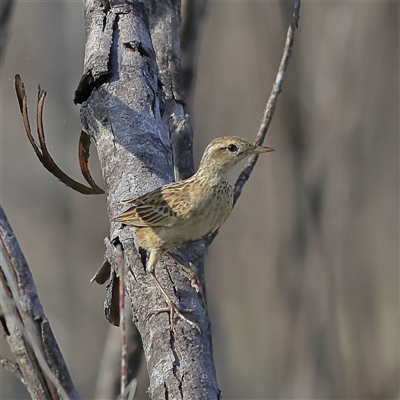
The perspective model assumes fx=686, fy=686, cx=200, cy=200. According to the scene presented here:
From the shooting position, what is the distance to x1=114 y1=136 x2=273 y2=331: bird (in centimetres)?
267

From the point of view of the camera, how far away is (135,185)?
8.48ft

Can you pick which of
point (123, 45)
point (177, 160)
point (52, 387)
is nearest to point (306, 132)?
point (177, 160)

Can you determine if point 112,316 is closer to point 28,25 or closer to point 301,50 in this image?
point 301,50

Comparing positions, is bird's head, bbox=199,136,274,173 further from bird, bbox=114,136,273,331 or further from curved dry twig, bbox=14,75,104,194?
curved dry twig, bbox=14,75,104,194

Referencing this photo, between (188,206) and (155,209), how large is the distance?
0.16 meters

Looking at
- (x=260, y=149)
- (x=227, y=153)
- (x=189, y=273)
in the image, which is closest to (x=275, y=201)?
(x=227, y=153)

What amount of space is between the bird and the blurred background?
1542mm

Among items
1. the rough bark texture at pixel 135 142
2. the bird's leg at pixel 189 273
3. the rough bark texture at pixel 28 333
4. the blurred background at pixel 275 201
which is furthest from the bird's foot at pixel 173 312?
the blurred background at pixel 275 201

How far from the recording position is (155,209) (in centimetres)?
296

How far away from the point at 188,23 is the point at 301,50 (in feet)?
6.96

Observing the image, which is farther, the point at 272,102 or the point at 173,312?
the point at 272,102

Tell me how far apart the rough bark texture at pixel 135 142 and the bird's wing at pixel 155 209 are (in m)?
0.04

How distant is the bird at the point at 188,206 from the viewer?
267 centimetres

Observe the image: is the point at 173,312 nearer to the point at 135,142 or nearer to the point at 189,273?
the point at 189,273
